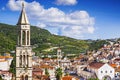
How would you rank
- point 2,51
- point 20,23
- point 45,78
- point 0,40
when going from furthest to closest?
point 0,40, point 2,51, point 45,78, point 20,23

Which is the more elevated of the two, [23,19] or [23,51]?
[23,19]

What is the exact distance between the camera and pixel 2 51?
385 ft

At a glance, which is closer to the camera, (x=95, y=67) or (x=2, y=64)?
(x=95, y=67)

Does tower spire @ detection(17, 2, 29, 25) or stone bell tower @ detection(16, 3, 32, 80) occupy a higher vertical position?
tower spire @ detection(17, 2, 29, 25)

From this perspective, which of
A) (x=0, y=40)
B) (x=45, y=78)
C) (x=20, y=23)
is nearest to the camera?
(x=20, y=23)

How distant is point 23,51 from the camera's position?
24.5m

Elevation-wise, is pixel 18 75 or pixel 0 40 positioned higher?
pixel 0 40

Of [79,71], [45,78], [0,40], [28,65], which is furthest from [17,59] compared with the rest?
[0,40]

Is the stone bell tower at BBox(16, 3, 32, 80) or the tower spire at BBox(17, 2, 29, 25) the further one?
the stone bell tower at BBox(16, 3, 32, 80)

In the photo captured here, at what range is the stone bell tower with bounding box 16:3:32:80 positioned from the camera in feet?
79.8

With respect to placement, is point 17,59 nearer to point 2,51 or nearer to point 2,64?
point 2,64

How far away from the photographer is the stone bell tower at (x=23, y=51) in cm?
2431

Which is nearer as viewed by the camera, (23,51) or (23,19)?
(23,19)

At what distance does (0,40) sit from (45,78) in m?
79.0
